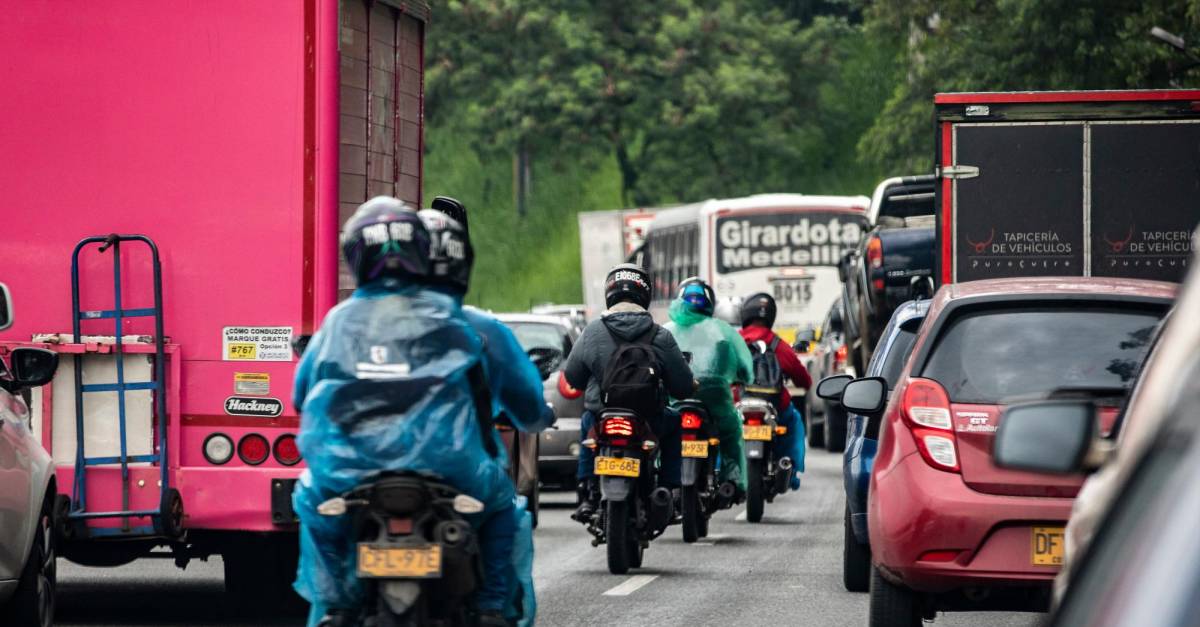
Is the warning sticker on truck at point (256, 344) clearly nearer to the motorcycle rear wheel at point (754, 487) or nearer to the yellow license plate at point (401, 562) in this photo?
the yellow license plate at point (401, 562)

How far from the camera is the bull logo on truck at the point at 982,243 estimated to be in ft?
53.2

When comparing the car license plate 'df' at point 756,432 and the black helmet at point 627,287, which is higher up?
the black helmet at point 627,287

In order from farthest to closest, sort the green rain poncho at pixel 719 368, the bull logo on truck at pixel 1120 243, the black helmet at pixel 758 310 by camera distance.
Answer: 1. the black helmet at pixel 758 310
2. the bull logo on truck at pixel 1120 243
3. the green rain poncho at pixel 719 368

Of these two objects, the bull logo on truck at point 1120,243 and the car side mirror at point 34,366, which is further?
the bull logo on truck at point 1120,243

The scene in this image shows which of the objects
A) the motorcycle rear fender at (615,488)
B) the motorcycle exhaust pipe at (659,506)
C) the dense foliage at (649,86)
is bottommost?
the motorcycle exhaust pipe at (659,506)

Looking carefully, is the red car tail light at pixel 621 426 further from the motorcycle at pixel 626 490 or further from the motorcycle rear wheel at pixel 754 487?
the motorcycle rear wheel at pixel 754 487

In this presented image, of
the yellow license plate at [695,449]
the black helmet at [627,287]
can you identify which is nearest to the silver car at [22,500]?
the black helmet at [627,287]

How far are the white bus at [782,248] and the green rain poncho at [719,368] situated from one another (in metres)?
20.7

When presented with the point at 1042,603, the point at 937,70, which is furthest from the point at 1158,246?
the point at 937,70

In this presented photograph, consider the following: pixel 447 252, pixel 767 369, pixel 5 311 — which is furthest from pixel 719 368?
pixel 447 252

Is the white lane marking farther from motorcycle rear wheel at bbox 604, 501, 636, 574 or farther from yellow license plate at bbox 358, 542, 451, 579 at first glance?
yellow license plate at bbox 358, 542, 451, 579

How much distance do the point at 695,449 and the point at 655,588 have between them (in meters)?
2.18

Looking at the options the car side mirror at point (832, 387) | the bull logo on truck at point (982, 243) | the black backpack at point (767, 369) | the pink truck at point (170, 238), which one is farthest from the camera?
the black backpack at point (767, 369)

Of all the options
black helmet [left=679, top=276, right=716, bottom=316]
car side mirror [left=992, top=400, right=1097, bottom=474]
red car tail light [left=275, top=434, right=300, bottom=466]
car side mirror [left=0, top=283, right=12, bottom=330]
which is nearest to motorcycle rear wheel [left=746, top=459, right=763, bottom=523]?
black helmet [left=679, top=276, right=716, bottom=316]
